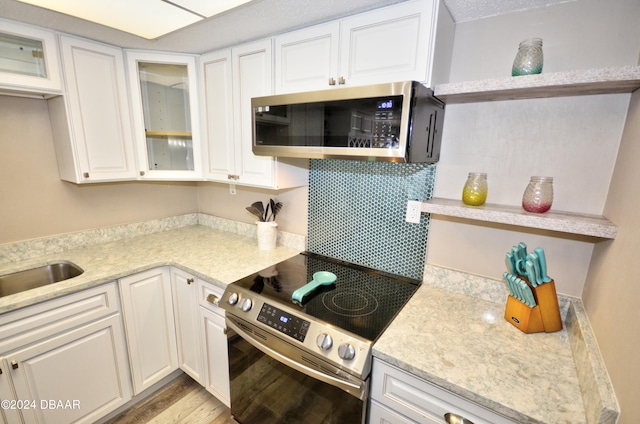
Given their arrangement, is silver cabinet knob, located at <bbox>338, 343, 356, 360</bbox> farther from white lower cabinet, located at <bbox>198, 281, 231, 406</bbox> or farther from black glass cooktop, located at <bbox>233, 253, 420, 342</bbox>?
white lower cabinet, located at <bbox>198, 281, 231, 406</bbox>

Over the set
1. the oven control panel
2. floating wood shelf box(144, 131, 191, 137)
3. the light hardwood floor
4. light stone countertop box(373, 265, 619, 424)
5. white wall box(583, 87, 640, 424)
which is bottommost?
the light hardwood floor

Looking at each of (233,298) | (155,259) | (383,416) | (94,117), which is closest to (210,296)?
(233,298)

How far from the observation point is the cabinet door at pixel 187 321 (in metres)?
1.65

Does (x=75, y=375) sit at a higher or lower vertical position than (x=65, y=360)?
lower

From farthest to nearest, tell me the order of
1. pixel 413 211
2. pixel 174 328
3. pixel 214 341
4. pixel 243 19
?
1. pixel 174 328
2. pixel 214 341
3. pixel 413 211
4. pixel 243 19

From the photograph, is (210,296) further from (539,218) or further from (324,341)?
(539,218)

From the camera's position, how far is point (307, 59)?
4.37ft

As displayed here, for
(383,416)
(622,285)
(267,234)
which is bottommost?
(383,416)

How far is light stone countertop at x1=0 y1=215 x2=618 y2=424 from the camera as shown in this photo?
30.7 inches

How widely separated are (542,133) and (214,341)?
1.87m

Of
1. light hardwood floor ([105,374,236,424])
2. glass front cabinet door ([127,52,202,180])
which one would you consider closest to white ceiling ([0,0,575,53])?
glass front cabinet door ([127,52,202,180])

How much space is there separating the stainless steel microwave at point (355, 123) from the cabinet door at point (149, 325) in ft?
3.47

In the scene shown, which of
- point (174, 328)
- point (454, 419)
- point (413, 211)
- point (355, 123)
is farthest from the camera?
point (174, 328)

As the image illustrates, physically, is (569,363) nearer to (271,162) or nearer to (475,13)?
(475,13)
